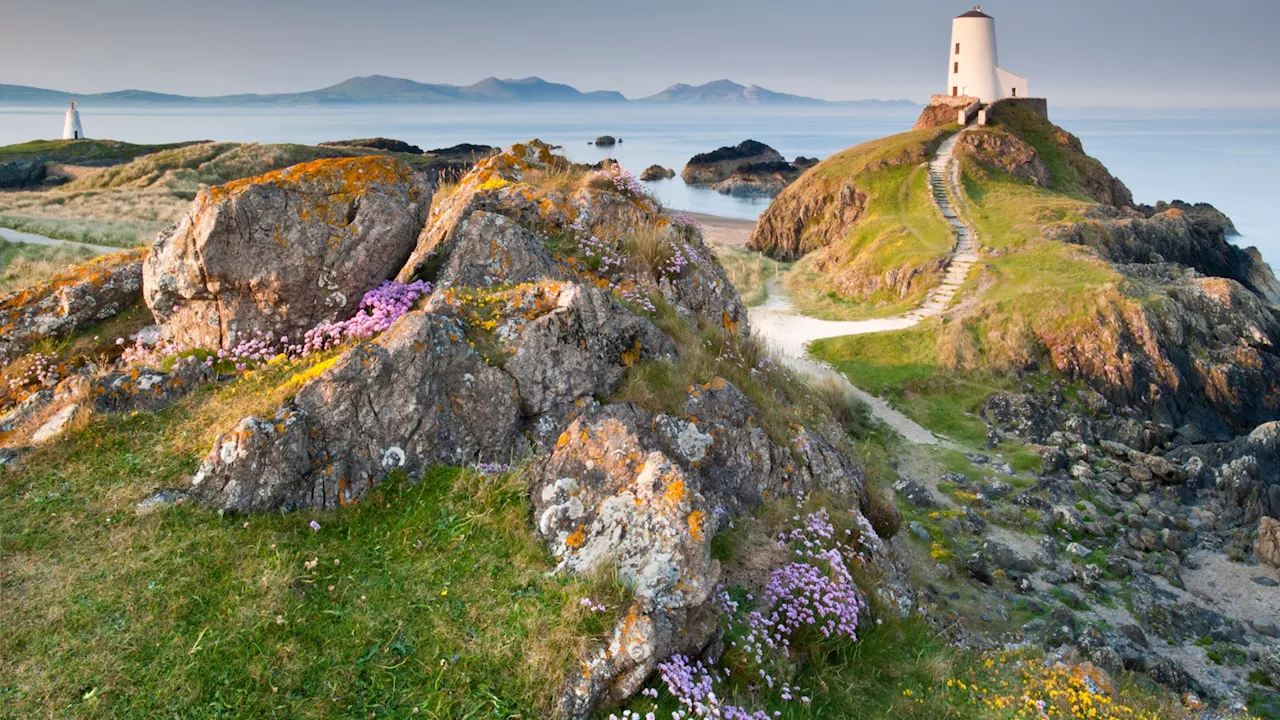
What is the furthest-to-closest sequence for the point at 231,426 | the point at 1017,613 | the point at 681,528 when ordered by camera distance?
the point at 1017,613, the point at 231,426, the point at 681,528

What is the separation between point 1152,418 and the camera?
24750 millimetres

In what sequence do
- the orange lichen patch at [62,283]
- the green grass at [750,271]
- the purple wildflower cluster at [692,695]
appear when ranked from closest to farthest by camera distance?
the purple wildflower cluster at [692,695], the orange lichen patch at [62,283], the green grass at [750,271]

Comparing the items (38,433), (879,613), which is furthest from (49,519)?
(879,613)

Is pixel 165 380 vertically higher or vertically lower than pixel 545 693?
higher

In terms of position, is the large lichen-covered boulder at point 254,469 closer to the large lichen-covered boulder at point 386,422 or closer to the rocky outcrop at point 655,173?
the large lichen-covered boulder at point 386,422

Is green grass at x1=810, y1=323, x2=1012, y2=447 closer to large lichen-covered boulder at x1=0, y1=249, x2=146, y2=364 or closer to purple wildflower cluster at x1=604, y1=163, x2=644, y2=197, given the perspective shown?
purple wildflower cluster at x1=604, y1=163, x2=644, y2=197

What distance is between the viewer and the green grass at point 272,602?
525cm

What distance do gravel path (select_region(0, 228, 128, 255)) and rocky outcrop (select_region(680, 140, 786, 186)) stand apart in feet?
283

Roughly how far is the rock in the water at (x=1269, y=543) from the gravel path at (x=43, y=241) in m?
30.2

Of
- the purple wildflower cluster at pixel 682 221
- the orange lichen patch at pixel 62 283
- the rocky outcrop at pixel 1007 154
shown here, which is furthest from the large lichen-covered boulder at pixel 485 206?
the rocky outcrop at pixel 1007 154

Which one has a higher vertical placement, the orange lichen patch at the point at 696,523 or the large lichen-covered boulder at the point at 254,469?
the large lichen-covered boulder at the point at 254,469

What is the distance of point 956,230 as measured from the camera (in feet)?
125

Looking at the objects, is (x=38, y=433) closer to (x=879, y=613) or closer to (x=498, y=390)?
(x=498, y=390)

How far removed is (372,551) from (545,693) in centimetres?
211
